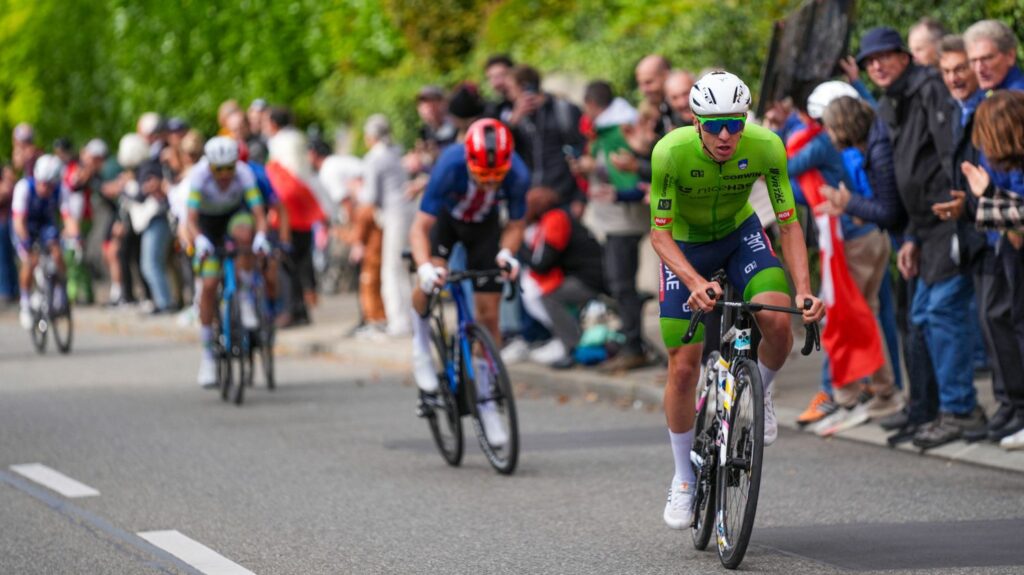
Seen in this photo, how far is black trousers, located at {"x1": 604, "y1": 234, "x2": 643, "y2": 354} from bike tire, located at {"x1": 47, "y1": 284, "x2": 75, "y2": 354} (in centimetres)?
682

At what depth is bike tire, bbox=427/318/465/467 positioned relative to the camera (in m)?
10.3

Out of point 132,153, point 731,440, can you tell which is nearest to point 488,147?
point 731,440

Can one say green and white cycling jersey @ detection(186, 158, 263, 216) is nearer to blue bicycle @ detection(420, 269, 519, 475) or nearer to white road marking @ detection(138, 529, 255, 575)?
blue bicycle @ detection(420, 269, 519, 475)

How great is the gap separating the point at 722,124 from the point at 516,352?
7881 millimetres

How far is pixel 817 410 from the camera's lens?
11.3 meters

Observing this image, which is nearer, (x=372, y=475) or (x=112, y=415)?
(x=372, y=475)

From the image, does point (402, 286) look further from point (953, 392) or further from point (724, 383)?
point (724, 383)

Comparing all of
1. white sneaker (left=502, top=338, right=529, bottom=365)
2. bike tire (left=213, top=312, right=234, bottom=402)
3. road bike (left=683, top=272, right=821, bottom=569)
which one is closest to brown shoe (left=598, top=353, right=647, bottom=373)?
white sneaker (left=502, top=338, right=529, bottom=365)

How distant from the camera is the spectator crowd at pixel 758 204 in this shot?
32.2 feet

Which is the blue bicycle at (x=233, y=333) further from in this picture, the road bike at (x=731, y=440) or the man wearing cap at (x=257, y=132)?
the road bike at (x=731, y=440)

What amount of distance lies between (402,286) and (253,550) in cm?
949

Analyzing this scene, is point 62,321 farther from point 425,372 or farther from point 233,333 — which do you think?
point 425,372

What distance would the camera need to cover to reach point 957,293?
1012cm

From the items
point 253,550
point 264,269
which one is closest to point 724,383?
point 253,550
